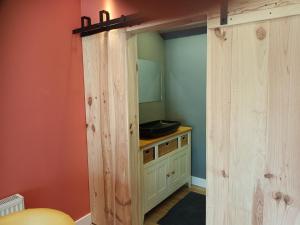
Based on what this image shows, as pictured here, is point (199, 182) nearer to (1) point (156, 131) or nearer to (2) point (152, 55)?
(1) point (156, 131)

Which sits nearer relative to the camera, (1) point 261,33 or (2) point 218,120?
(1) point 261,33

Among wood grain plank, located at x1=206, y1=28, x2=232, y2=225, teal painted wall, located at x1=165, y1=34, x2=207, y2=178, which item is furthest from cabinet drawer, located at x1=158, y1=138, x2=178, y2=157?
wood grain plank, located at x1=206, y1=28, x2=232, y2=225

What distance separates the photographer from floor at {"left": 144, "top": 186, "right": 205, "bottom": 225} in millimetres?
2500

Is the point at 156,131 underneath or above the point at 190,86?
underneath

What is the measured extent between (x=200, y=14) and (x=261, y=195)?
3.64ft

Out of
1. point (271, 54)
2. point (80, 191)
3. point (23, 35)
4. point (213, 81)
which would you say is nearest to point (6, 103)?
point (23, 35)

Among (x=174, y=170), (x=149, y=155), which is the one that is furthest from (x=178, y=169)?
(x=149, y=155)

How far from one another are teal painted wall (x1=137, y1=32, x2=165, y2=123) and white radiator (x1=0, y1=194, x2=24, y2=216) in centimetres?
163

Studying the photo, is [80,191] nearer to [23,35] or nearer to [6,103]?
[6,103]

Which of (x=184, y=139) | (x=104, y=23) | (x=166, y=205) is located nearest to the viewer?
(x=104, y=23)

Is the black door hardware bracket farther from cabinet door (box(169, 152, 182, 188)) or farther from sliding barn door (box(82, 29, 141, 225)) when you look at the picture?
cabinet door (box(169, 152, 182, 188))

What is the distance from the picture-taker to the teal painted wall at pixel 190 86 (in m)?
3.07

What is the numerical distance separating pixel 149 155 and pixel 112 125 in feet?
2.07

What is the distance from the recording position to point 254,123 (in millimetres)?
1302
